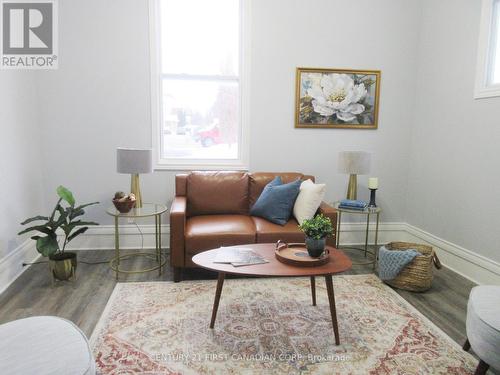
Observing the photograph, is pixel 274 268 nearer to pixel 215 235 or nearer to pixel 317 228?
pixel 317 228

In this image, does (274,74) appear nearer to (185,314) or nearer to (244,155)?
(244,155)

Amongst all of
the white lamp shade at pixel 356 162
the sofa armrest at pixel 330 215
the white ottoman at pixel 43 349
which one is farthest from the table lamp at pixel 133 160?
the white lamp shade at pixel 356 162

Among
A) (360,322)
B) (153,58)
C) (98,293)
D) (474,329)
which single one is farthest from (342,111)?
(98,293)

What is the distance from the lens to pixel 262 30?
12.9 feet

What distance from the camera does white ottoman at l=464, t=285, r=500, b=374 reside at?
1798 millimetres

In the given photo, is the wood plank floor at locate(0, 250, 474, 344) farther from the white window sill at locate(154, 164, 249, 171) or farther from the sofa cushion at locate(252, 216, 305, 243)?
the white window sill at locate(154, 164, 249, 171)

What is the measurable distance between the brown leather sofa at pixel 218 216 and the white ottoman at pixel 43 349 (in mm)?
1534

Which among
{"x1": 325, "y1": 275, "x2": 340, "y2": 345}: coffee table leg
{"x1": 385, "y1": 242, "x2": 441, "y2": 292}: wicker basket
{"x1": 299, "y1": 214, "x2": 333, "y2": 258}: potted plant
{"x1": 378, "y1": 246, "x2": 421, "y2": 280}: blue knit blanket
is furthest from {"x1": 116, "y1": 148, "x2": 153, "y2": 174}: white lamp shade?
{"x1": 385, "y1": 242, "x2": 441, "y2": 292}: wicker basket

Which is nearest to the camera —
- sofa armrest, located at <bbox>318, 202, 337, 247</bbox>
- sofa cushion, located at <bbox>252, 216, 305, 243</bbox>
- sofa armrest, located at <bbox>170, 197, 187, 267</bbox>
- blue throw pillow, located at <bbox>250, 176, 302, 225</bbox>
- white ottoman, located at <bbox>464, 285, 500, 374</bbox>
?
white ottoman, located at <bbox>464, 285, 500, 374</bbox>

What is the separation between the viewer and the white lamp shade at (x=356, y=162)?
3.71 metres

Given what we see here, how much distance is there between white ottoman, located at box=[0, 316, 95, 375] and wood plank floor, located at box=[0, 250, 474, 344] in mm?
864

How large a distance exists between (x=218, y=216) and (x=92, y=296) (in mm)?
1295

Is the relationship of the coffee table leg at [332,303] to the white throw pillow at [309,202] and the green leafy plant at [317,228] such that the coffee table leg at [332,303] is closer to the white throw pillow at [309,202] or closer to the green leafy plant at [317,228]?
the green leafy plant at [317,228]

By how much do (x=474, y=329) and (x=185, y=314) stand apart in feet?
5.76
